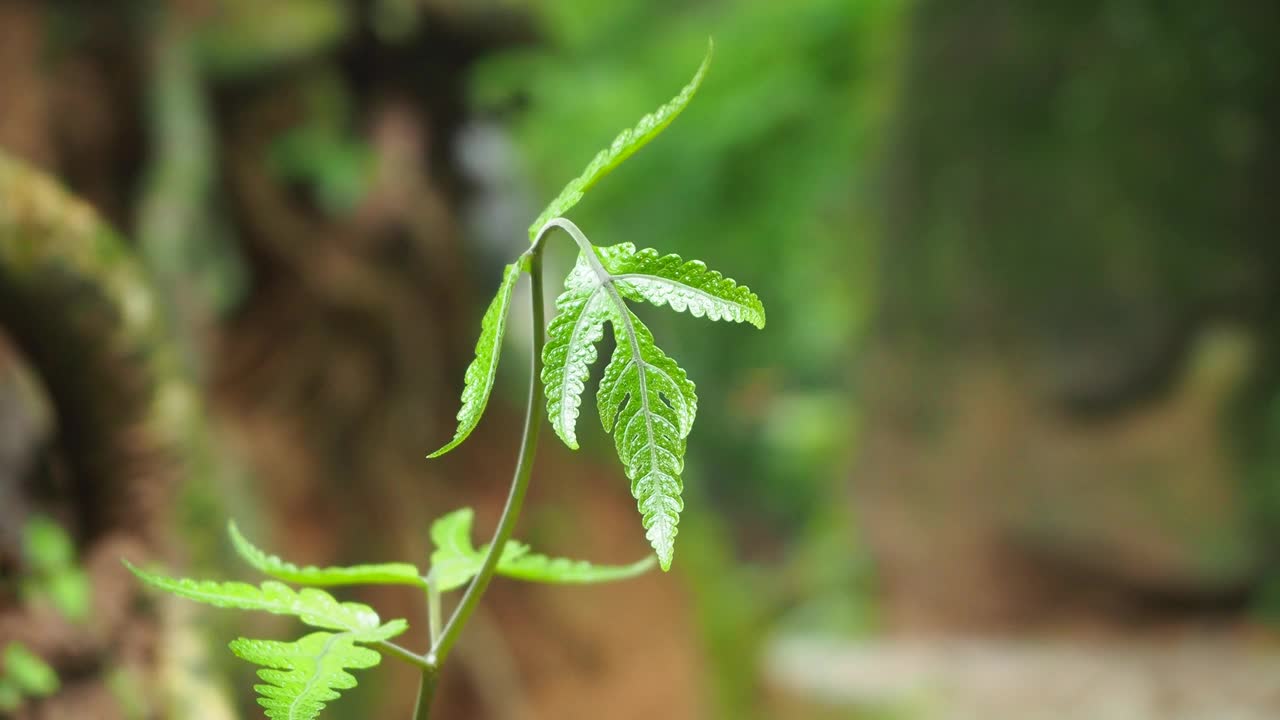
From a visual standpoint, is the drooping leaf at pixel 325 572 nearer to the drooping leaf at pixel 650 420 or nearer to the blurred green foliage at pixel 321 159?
the drooping leaf at pixel 650 420

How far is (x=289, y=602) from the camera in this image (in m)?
0.66

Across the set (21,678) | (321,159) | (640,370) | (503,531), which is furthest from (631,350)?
(321,159)

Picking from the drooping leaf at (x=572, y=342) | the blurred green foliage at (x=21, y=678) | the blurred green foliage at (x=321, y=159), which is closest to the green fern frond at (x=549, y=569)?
the drooping leaf at (x=572, y=342)

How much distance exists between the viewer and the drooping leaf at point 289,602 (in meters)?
0.64

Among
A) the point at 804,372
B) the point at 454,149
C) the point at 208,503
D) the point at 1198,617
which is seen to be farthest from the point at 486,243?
the point at 804,372

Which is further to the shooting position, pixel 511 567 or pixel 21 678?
pixel 21 678

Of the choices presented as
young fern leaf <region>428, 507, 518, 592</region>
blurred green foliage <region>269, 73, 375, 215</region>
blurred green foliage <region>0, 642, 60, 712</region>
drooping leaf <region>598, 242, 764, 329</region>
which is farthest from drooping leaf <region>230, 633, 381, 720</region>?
blurred green foliage <region>269, 73, 375, 215</region>

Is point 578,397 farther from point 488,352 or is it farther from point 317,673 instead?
point 317,673

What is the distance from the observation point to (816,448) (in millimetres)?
10859

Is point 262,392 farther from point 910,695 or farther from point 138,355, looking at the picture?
point 910,695

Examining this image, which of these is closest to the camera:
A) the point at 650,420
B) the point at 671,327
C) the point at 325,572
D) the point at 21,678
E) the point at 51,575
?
the point at 650,420

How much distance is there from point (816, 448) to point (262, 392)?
8.25 metres

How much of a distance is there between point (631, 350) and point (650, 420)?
0.13 ft

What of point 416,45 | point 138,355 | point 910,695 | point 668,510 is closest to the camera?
point 668,510
